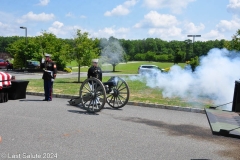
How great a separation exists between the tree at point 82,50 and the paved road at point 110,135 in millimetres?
11103

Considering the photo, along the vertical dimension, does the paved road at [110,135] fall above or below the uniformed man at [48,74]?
below

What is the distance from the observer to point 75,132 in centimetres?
645

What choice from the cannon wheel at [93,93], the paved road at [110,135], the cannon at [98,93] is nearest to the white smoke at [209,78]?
the paved road at [110,135]

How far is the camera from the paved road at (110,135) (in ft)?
16.9

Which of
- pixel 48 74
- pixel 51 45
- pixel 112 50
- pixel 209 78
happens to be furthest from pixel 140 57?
pixel 48 74

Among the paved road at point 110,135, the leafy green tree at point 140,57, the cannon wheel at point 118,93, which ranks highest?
the leafy green tree at point 140,57

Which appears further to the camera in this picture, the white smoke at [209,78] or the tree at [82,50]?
the tree at [82,50]

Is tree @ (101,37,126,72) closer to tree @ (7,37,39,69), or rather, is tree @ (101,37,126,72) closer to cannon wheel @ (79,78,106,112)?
cannon wheel @ (79,78,106,112)

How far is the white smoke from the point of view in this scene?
984 centimetres

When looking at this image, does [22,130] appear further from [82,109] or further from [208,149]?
[208,149]

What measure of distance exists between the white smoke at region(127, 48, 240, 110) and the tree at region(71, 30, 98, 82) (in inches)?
283

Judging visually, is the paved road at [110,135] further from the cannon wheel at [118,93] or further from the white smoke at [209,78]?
the white smoke at [209,78]

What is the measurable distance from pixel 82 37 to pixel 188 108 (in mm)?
12587

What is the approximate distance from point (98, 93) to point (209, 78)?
190 inches
